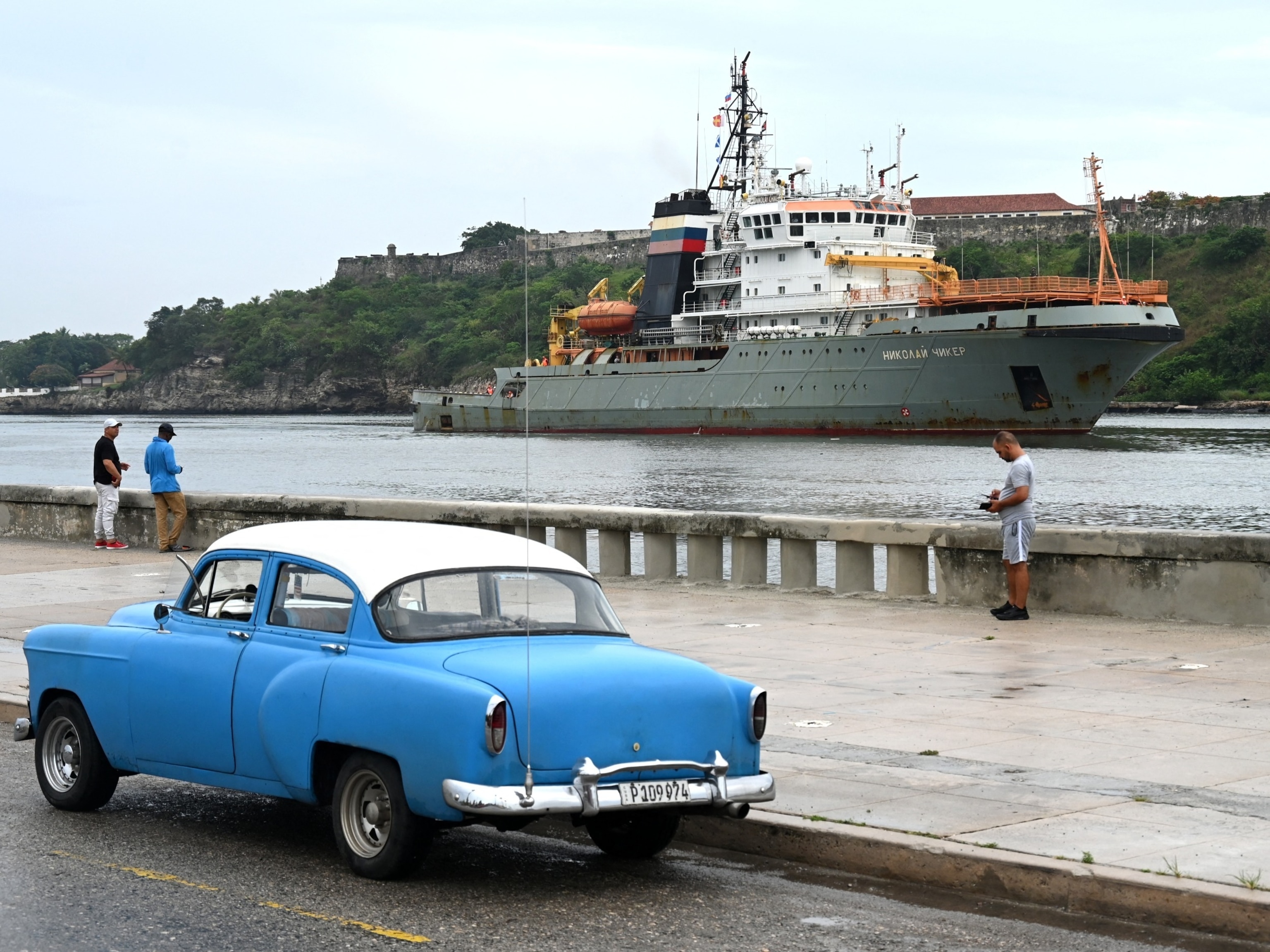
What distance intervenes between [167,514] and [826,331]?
190ft

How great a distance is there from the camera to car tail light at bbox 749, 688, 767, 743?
645 centimetres

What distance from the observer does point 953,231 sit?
14912 cm

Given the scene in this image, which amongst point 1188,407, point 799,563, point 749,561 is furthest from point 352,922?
point 1188,407

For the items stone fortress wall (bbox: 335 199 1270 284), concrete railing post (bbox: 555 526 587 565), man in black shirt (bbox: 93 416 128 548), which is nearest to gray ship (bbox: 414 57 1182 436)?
stone fortress wall (bbox: 335 199 1270 284)

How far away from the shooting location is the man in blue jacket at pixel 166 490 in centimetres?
2022

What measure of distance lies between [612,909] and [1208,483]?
47870 millimetres

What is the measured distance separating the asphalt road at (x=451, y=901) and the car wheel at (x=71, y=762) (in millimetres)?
A: 122

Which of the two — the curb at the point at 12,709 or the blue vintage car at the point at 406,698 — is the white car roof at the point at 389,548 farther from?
the curb at the point at 12,709

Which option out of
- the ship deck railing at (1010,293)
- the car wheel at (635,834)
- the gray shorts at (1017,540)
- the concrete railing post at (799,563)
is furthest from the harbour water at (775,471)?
the car wheel at (635,834)

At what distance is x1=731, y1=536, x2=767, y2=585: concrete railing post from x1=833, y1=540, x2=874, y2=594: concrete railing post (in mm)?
983

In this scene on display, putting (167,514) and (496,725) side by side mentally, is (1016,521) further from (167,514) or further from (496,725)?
(167,514)

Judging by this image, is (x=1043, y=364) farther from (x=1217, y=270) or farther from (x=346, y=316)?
(x=346, y=316)

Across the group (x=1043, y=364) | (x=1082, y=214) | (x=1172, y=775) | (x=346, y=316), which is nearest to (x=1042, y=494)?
(x=1043, y=364)

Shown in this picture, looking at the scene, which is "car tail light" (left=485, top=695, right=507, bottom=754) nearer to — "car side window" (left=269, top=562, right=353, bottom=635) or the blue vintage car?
the blue vintage car
